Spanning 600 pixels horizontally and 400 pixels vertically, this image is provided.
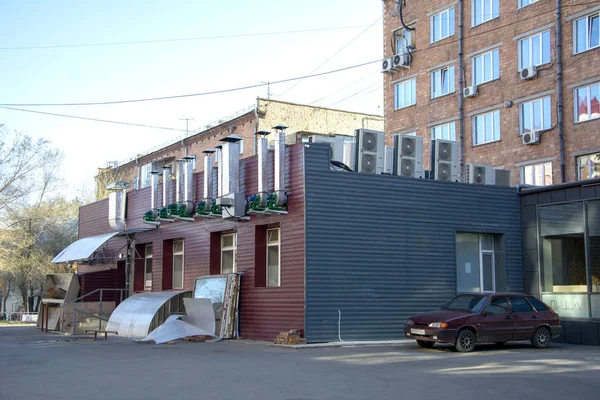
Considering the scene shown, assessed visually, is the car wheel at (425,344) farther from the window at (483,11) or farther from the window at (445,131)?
the window at (483,11)

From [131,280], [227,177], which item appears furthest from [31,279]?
[227,177]

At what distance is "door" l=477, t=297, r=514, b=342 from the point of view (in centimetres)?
1741

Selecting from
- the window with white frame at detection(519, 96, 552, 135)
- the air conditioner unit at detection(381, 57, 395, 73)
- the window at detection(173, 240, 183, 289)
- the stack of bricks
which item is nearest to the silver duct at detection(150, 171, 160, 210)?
the window at detection(173, 240, 183, 289)

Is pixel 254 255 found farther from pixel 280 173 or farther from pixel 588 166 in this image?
pixel 588 166

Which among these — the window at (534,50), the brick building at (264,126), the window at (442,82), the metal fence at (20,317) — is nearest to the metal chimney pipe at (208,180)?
the brick building at (264,126)

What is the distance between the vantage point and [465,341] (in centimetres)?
1714

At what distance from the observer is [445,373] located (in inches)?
506

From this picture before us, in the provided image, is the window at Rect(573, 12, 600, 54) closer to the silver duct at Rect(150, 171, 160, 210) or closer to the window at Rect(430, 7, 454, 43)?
the window at Rect(430, 7, 454, 43)

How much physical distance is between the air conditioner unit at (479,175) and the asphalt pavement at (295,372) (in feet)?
22.9

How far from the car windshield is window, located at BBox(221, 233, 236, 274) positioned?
7.96 meters

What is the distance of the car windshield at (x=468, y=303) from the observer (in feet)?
57.8

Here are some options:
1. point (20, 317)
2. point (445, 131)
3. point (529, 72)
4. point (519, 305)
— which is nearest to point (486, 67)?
point (529, 72)

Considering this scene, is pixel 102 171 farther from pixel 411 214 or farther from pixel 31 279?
pixel 411 214

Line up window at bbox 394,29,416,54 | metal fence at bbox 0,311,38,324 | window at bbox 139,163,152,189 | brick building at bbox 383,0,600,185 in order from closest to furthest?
brick building at bbox 383,0,600,185
window at bbox 394,29,416,54
metal fence at bbox 0,311,38,324
window at bbox 139,163,152,189
